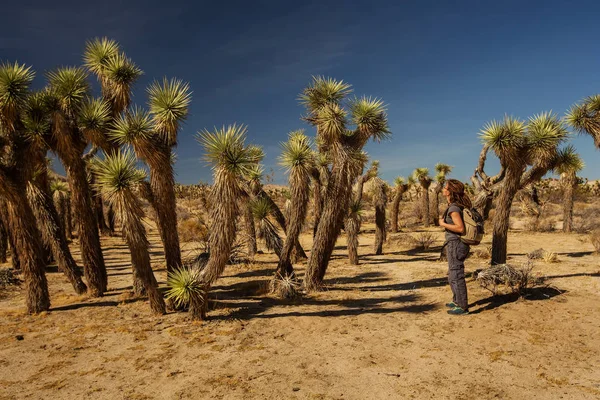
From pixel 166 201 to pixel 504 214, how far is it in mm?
8470

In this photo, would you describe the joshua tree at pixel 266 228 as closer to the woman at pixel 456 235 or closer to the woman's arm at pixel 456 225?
the woman at pixel 456 235

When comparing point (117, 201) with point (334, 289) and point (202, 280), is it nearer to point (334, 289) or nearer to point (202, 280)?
point (202, 280)

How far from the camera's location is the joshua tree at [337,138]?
8.89 metres

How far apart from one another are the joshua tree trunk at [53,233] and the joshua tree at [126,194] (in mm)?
3065

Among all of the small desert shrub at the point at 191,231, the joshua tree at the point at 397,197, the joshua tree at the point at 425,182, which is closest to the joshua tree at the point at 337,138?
the small desert shrub at the point at 191,231

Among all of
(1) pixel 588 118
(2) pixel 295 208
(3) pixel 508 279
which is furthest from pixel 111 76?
(1) pixel 588 118

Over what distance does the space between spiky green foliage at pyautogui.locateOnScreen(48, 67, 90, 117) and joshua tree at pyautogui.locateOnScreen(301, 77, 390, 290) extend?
16.7 ft

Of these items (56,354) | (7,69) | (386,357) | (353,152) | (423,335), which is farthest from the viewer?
(353,152)

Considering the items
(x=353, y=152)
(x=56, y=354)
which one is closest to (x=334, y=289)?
(x=353, y=152)

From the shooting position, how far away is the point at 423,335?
664 cm

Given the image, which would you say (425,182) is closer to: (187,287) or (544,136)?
(544,136)

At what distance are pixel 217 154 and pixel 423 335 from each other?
4.76m

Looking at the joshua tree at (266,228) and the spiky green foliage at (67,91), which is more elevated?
the spiky green foliage at (67,91)

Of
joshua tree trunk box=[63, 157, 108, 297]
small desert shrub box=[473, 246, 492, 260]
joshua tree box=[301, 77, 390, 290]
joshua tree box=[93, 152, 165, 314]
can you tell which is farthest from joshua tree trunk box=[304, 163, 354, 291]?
small desert shrub box=[473, 246, 492, 260]
